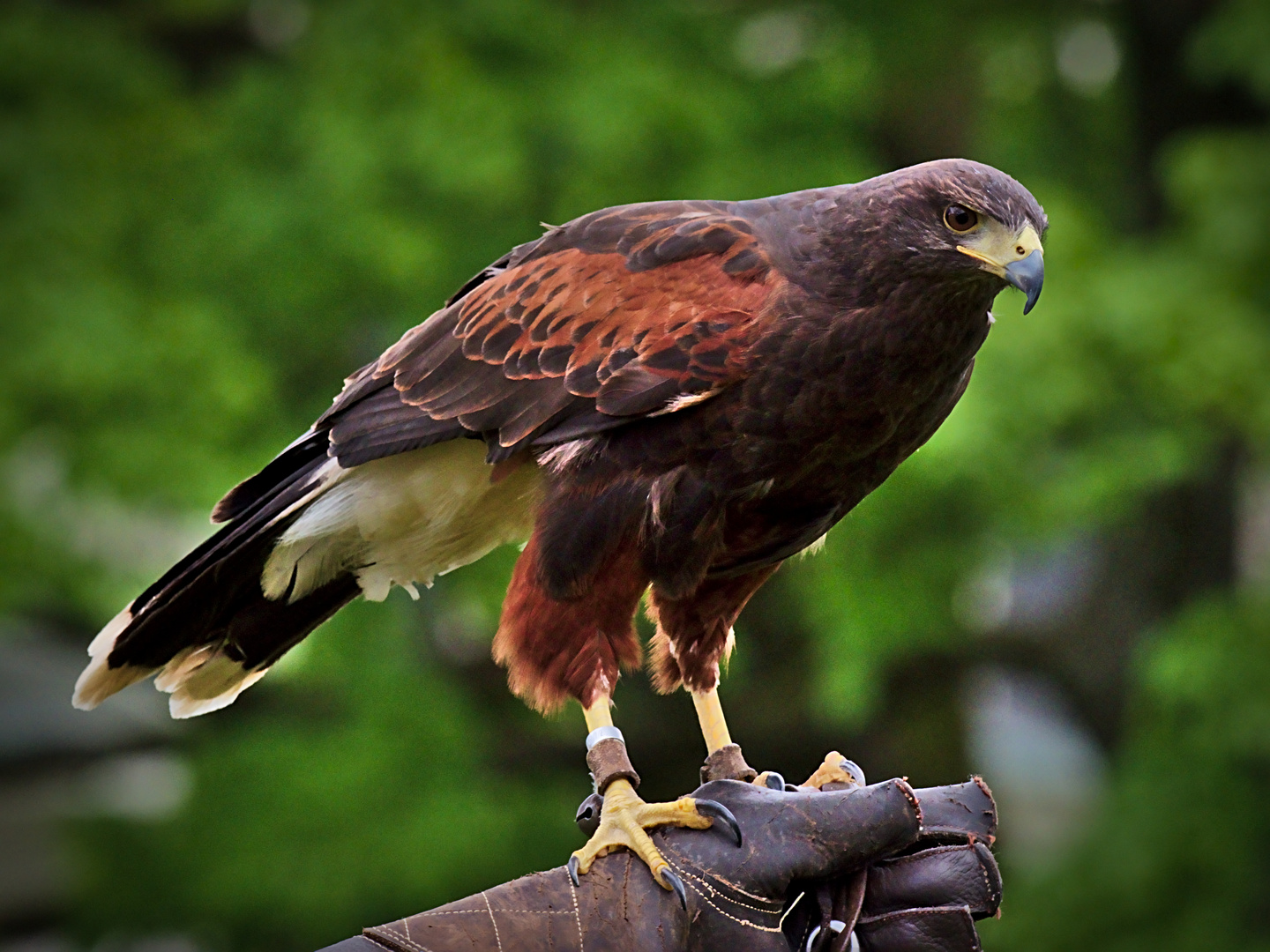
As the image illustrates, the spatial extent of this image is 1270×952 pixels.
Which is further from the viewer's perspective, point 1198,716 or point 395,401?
point 1198,716

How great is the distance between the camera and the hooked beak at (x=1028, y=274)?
279 centimetres

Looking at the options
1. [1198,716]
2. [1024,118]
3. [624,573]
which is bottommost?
[624,573]

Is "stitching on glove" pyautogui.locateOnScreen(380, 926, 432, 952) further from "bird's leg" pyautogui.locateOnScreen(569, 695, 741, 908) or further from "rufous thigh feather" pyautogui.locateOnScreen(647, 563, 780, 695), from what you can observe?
"rufous thigh feather" pyautogui.locateOnScreen(647, 563, 780, 695)

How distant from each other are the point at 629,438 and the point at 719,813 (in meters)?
0.78

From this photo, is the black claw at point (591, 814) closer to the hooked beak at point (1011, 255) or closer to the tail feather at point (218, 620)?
the tail feather at point (218, 620)

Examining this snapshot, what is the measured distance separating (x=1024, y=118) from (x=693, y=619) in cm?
737

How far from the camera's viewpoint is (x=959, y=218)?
2896 millimetres

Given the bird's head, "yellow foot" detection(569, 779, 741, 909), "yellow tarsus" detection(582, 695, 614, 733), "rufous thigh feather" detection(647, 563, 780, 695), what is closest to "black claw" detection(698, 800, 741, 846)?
"yellow foot" detection(569, 779, 741, 909)

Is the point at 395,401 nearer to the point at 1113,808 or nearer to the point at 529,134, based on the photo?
the point at 529,134

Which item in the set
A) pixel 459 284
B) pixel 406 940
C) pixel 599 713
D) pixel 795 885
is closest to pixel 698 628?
pixel 599 713

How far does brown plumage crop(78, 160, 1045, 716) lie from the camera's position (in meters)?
2.95

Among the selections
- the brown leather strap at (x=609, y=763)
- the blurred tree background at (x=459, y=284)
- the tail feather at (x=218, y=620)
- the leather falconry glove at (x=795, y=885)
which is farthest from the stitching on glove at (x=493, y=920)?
the blurred tree background at (x=459, y=284)

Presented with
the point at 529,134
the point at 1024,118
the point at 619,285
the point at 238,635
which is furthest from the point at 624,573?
the point at 1024,118

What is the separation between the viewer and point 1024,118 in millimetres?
9914
